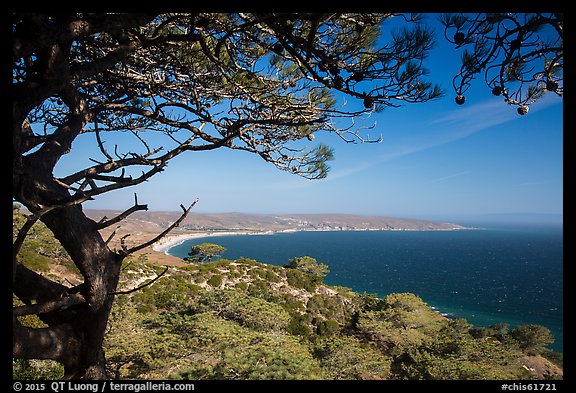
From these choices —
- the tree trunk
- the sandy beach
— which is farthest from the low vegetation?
the sandy beach

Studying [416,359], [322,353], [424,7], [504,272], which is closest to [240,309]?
[322,353]

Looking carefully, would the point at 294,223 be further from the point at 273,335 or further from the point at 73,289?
the point at 73,289

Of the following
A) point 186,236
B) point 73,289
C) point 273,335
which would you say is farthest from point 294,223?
point 73,289

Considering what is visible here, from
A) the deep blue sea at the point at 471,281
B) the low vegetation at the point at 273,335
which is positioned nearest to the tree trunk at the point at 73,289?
the low vegetation at the point at 273,335

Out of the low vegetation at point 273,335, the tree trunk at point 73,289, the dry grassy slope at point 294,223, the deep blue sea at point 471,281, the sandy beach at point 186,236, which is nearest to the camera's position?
the tree trunk at point 73,289

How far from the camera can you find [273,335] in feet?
29.8

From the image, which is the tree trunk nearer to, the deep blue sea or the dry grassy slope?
the deep blue sea

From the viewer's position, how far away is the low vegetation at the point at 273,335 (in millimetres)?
7031

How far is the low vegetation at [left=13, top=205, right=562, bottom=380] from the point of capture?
703 cm

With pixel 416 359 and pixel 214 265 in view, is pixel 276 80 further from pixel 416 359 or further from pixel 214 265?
pixel 214 265

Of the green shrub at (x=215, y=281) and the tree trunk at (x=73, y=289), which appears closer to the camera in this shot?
the tree trunk at (x=73, y=289)

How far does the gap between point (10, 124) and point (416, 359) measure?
1465cm

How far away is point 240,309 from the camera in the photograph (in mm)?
10805

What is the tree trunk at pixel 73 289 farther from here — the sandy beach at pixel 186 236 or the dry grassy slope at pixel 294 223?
the dry grassy slope at pixel 294 223
